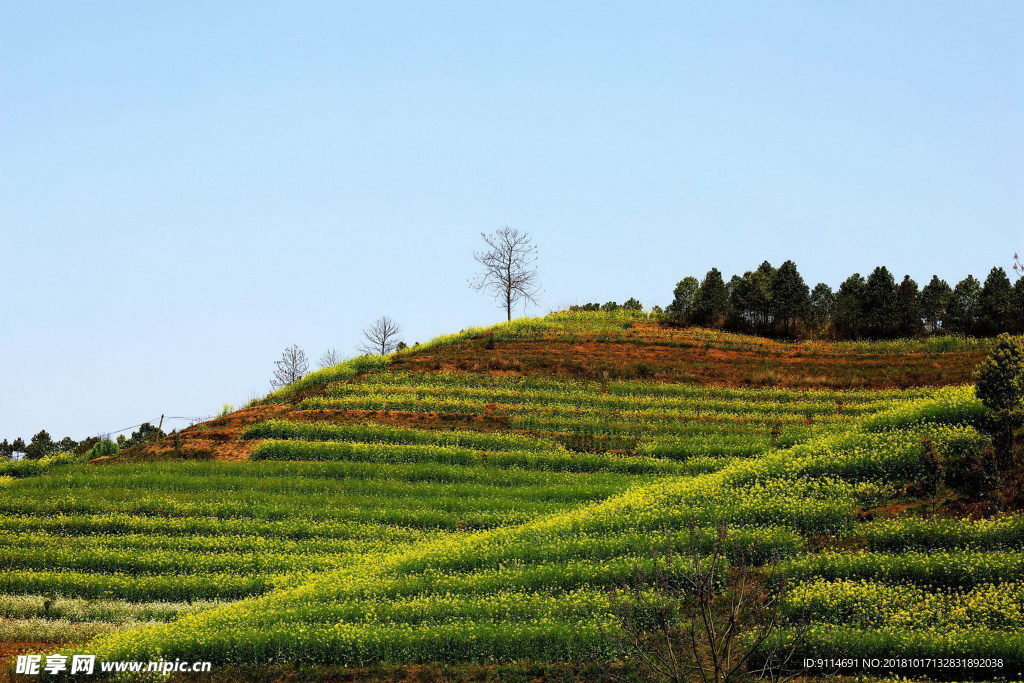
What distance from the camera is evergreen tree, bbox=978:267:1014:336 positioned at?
61.1 meters

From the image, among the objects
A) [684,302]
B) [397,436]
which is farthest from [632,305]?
[397,436]

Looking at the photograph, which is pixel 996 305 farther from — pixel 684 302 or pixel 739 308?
pixel 684 302

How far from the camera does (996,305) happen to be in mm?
61375

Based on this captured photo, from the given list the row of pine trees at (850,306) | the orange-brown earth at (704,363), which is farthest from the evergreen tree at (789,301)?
the orange-brown earth at (704,363)

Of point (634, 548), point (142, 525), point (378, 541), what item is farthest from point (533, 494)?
point (142, 525)

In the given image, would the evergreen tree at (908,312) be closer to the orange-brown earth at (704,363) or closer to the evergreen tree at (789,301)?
the evergreen tree at (789,301)

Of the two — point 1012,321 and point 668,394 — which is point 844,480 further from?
point 1012,321

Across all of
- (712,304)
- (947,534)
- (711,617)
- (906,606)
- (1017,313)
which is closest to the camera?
(711,617)

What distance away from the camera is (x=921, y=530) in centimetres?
2261

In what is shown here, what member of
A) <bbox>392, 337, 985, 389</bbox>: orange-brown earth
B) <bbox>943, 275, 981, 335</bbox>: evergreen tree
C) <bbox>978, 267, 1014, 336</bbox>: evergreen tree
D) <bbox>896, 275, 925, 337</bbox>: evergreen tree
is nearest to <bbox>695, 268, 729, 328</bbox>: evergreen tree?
<bbox>392, 337, 985, 389</bbox>: orange-brown earth

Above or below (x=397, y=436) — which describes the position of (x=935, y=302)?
above

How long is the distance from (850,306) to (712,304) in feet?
33.1

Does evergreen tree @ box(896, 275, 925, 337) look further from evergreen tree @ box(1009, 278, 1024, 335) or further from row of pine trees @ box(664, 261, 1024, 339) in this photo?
evergreen tree @ box(1009, 278, 1024, 335)

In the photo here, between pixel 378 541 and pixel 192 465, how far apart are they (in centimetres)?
1280
